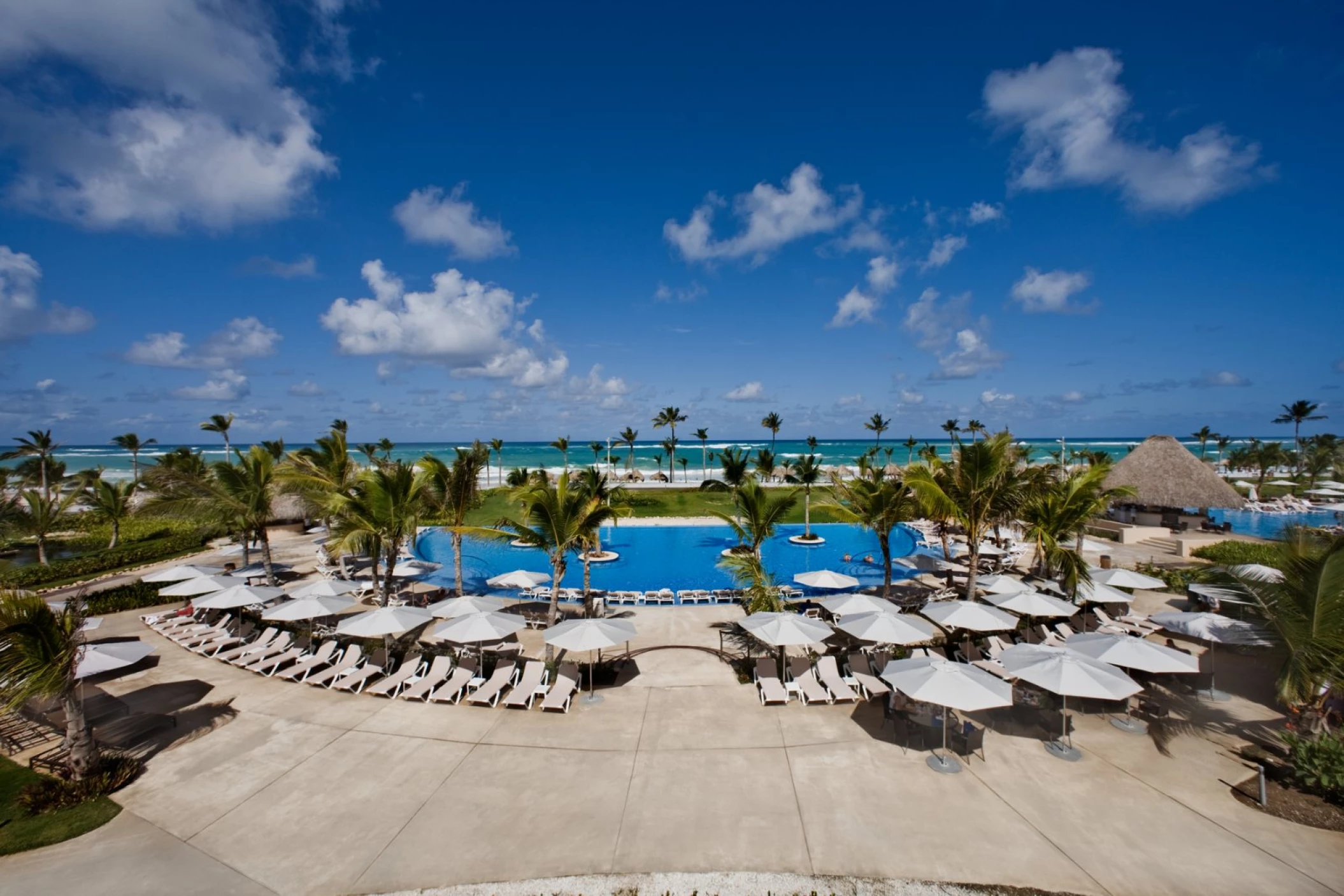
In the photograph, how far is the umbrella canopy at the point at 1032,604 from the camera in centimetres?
1245

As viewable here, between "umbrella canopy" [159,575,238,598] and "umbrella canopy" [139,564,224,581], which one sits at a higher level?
"umbrella canopy" [139,564,224,581]

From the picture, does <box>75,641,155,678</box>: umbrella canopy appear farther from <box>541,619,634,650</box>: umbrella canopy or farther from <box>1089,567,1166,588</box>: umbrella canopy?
<box>1089,567,1166,588</box>: umbrella canopy

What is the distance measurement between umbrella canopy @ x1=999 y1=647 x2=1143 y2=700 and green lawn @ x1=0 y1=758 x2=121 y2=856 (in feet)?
43.4

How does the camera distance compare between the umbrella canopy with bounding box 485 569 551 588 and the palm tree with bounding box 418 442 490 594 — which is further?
the palm tree with bounding box 418 442 490 594

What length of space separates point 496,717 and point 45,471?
134 ft

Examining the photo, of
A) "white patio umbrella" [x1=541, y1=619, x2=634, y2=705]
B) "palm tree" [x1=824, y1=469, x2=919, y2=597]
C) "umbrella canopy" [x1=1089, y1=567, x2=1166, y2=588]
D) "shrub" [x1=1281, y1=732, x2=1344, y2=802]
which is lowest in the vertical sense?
"shrub" [x1=1281, y1=732, x2=1344, y2=802]

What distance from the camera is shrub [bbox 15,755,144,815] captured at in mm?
7535

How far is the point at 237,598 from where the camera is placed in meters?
13.8

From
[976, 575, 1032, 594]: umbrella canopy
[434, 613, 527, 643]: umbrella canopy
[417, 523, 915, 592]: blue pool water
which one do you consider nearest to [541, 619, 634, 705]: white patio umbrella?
[434, 613, 527, 643]: umbrella canopy

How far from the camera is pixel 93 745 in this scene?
27.2 feet

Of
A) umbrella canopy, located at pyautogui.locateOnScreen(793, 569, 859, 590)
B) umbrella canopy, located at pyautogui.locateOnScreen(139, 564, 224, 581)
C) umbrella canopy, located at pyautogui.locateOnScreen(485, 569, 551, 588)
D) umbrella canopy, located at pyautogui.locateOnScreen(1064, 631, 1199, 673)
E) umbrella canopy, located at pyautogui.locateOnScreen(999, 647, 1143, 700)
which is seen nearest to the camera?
umbrella canopy, located at pyautogui.locateOnScreen(999, 647, 1143, 700)

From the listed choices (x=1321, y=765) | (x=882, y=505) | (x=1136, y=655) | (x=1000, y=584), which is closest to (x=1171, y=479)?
(x=1000, y=584)

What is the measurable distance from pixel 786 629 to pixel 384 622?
843cm

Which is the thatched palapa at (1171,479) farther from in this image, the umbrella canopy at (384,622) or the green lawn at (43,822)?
the green lawn at (43,822)
